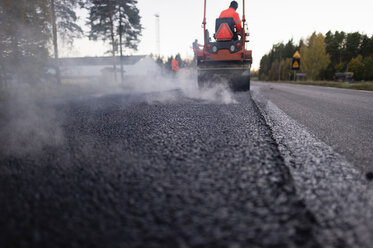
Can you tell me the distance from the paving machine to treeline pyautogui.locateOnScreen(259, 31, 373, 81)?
48343 mm

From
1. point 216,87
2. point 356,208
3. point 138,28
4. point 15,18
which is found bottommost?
point 356,208

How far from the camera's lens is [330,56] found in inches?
2160

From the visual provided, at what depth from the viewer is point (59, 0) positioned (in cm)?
1407

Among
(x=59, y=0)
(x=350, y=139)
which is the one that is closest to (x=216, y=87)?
(x=350, y=139)

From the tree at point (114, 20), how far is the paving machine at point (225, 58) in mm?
18389

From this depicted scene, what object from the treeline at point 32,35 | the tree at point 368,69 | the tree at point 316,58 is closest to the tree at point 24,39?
the treeline at point 32,35

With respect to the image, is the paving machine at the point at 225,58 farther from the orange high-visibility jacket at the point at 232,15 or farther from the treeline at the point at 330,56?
the treeline at the point at 330,56

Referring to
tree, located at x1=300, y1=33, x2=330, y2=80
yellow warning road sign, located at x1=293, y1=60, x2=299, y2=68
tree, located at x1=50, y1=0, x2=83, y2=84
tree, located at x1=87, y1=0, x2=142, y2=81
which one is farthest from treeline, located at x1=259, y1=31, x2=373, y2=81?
tree, located at x1=50, y1=0, x2=83, y2=84

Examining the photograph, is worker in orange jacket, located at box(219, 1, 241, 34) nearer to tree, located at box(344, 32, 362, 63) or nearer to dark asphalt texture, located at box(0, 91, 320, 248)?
dark asphalt texture, located at box(0, 91, 320, 248)

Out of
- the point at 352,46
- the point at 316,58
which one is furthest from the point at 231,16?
the point at 352,46

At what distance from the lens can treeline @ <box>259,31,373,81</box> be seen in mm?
50562

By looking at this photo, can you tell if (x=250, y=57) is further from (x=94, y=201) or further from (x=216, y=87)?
(x=94, y=201)

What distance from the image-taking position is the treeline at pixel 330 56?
50562 mm

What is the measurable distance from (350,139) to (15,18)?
16.1 meters
